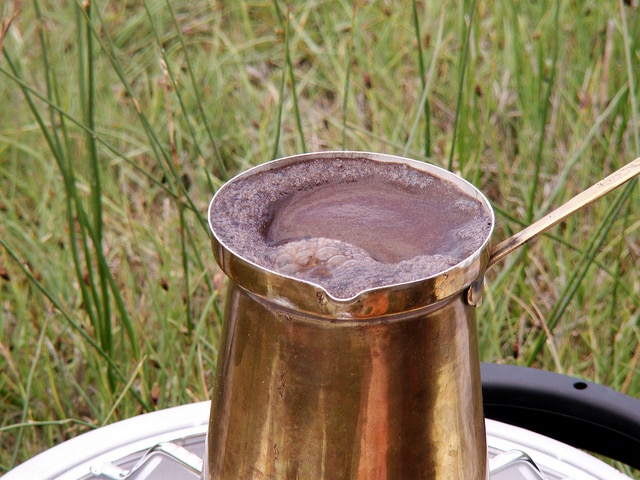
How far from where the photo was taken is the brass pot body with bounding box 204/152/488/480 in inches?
20.1

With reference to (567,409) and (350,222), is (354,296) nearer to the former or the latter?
(350,222)

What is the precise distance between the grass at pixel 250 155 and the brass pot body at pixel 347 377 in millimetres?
517

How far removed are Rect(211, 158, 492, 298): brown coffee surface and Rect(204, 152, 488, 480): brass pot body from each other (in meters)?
0.02

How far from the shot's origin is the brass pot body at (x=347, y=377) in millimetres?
510

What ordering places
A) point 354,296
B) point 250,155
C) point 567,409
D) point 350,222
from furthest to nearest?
point 250,155, point 567,409, point 350,222, point 354,296

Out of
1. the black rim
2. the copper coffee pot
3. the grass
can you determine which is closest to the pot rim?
the copper coffee pot

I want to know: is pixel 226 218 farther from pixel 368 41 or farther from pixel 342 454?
pixel 368 41

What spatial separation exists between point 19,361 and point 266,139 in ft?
2.22

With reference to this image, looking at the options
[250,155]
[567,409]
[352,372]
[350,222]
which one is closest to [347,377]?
[352,372]

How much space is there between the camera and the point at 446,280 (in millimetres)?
505

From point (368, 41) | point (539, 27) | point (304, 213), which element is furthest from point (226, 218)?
point (368, 41)

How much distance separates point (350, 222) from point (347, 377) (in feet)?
0.38

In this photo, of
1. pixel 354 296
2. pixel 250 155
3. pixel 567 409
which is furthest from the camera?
pixel 250 155

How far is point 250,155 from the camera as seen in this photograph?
178 cm
